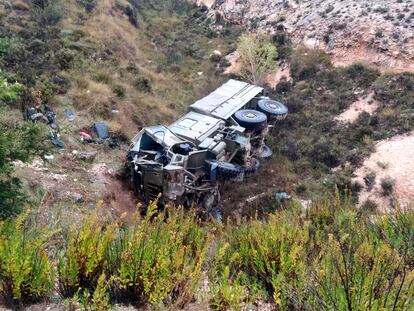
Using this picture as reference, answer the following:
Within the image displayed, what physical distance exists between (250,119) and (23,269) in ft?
37.4

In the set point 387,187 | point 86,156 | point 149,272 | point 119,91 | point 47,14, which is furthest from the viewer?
point 47,14

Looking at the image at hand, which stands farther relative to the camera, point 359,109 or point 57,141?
point 359,109

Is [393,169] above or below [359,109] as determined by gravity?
above

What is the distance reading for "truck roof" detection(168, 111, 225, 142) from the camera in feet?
42.1

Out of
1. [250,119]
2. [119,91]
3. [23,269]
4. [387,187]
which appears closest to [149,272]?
[23,269]

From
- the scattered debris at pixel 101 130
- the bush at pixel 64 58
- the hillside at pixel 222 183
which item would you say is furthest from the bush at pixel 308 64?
the scattered debris at pixel 101 130

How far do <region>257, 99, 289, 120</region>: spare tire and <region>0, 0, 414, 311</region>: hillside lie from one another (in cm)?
224

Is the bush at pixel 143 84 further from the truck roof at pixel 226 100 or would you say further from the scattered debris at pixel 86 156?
the scattered debris at pixel 86 156

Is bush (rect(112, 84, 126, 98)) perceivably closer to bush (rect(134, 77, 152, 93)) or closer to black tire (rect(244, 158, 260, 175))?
bush (rect(134, 77, 152, 93))

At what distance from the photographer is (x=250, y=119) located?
1466 centimetres

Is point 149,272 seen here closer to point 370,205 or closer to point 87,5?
point 370,205

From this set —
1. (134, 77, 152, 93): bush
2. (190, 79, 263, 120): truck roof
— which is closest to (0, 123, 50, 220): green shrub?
(190, 79, 263, 120): truck roof

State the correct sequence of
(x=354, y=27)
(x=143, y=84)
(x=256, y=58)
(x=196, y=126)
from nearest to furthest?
(x=196, y=126) < (x=143, y=84) < (x=256, y=58) < (x=354, y=27)

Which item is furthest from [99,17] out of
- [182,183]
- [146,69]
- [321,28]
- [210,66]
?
[182,183]
